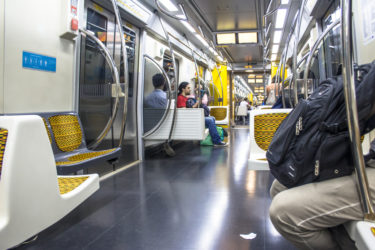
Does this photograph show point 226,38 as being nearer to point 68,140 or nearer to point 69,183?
point 68,140

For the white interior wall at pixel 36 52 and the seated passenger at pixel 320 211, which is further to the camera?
the white interior wall at pixel 36 52

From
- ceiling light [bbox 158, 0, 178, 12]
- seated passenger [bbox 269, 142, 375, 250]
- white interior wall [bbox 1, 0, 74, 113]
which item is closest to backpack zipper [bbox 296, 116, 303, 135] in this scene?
seated passenger [bbox 269, 142, 375, 250]

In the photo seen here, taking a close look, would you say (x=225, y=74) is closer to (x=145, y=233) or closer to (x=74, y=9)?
(x=74, y=9)

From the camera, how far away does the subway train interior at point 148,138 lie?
116 cm

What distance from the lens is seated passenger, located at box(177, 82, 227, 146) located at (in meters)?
5.80

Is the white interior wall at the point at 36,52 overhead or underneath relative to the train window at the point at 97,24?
underneath

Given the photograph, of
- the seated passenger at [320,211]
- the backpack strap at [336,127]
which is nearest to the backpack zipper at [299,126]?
the backpack strap at [336,127]

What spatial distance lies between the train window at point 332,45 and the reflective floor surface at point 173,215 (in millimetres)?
1746

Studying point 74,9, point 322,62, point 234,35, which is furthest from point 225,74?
point 74,9

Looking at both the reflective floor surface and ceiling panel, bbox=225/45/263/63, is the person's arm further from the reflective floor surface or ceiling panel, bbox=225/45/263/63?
ceiling panel, bbox=225/45/263/63

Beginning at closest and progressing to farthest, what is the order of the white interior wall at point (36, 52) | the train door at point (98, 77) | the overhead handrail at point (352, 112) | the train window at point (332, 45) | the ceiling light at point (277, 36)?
1. the overhead handrail at point (352, 112)
2. the white interior wall at point (36, 52)
3. the train door at point (98, 77)
4. the train window at point (332, 45)
5. the ceiling light at point (277, 36)

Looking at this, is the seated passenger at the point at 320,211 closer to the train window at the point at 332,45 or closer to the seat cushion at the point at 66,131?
the seat cushion at the point at 66,131

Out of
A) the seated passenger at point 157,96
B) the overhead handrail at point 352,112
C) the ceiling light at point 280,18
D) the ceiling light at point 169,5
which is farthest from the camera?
the ceiling light at point 280,18

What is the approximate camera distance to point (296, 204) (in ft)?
3.76
